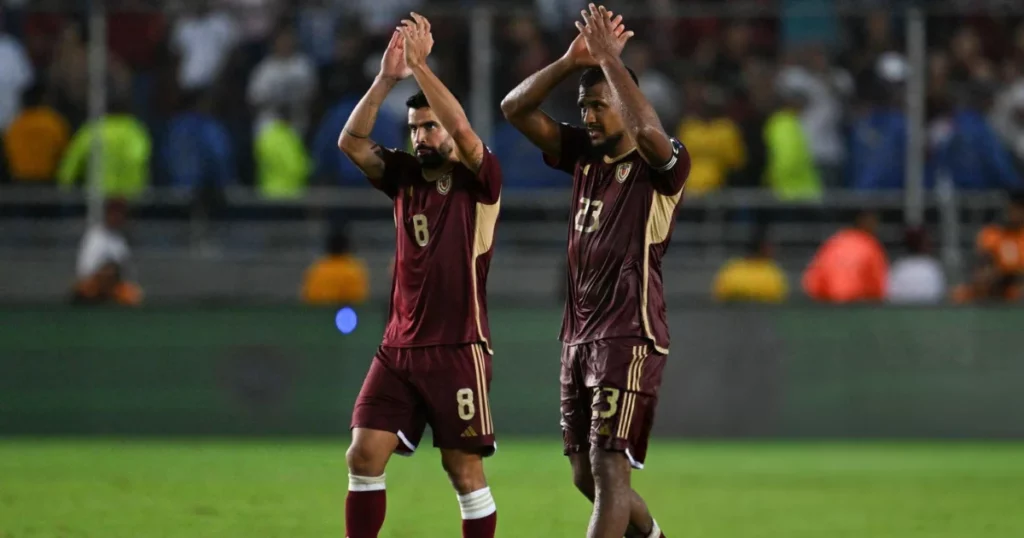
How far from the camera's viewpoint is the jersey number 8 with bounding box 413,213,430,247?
24.8 ft

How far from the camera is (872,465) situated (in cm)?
1335

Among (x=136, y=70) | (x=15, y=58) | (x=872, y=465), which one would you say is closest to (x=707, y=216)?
(x=872, y=465)

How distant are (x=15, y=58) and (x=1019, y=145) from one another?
9747mm

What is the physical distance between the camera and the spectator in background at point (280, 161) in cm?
Result: 1585

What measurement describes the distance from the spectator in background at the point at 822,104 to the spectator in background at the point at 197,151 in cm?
549

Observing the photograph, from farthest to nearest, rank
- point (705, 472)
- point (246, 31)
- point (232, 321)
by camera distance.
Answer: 1. point (246, 31)
2. point (232, 321)
3. point (705, 472)

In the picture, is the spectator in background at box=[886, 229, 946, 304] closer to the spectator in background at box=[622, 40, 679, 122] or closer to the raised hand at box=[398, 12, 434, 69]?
the spectator in background at box=[622, 40, 679, 122]

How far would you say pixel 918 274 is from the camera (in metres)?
15.6

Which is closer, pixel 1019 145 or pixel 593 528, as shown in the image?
pixel 593 528

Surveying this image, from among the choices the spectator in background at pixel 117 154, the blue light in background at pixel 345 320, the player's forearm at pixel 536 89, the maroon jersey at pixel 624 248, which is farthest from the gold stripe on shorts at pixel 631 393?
the spectator in background at pixel 117 154

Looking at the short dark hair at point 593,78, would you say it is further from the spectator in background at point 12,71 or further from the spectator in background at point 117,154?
the spectator in background at point 12,71

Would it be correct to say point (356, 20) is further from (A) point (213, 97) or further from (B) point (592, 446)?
(B) point (592, 446)

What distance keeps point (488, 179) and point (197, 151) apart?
875 centimetres

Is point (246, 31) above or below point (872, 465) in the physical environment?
above
